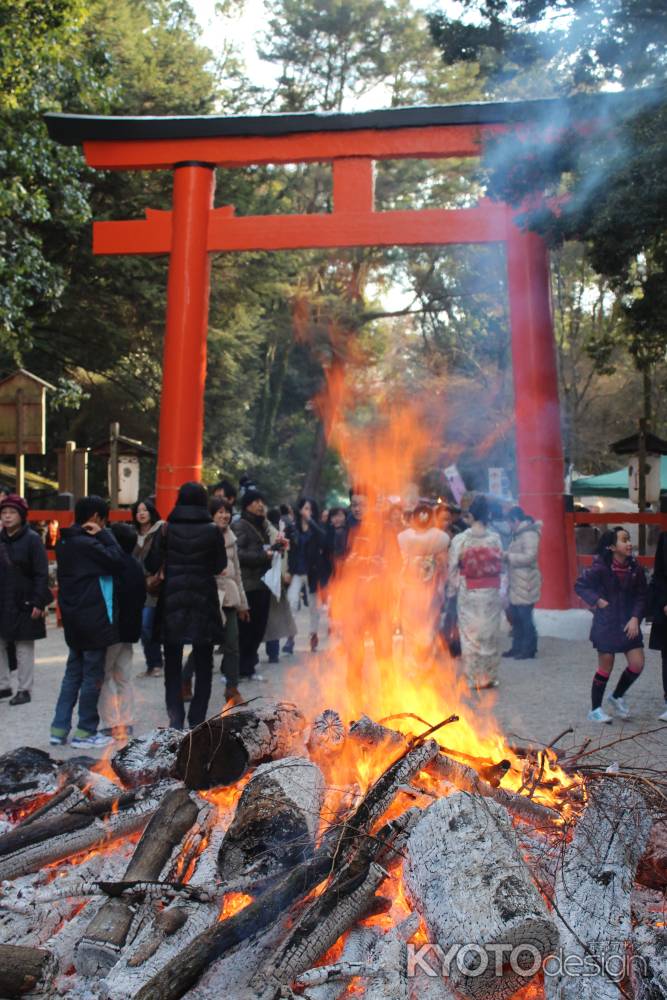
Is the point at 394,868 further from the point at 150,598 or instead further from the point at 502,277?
the point at 502,277

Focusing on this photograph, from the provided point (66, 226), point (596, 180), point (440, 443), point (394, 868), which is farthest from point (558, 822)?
point (440, 443)

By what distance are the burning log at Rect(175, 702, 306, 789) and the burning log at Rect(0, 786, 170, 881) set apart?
0.31 meters

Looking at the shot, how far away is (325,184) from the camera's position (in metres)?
32.3

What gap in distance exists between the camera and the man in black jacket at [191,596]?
657 cm

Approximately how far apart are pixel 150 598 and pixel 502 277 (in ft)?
80.3

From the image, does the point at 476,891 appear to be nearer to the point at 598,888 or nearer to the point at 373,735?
the point at 598,888

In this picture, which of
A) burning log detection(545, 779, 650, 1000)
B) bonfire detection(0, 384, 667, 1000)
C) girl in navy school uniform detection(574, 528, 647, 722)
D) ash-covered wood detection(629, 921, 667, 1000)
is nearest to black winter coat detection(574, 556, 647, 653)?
girl in navy school uniform detection(574, 528, 647, 722)

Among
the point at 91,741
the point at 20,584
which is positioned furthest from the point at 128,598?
the point at 20,584

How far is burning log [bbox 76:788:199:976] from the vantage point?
3.29 meters

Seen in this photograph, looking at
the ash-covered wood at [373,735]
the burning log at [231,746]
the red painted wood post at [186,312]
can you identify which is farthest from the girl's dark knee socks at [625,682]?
the red painted wood post at [186,312]

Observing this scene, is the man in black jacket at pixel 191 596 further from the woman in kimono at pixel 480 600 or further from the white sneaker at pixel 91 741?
the woman in kimono at pixel 480 600

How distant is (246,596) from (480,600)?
224cm

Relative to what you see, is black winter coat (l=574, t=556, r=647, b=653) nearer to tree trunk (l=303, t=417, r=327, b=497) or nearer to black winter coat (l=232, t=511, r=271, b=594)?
black winter coat (l=232, t=511, r=271, b=594)

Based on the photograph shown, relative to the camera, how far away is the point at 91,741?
6586 millimetres
